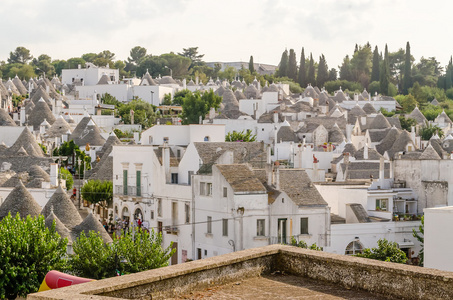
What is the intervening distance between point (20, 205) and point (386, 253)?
1518 centimetres

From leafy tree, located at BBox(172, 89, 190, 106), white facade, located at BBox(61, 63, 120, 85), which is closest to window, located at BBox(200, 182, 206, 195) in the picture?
leafy tree, located at BBox(172, 89, 190, 106)

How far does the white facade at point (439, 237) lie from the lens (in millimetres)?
22219

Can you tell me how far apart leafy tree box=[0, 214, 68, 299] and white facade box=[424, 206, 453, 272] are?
Answer: 430 inches

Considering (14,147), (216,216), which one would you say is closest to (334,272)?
(216,216)

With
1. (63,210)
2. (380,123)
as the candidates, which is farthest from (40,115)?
(63,210)

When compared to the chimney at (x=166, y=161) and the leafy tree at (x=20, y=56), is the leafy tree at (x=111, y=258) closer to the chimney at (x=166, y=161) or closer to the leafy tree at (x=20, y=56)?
the chimney at (x=166, y=161)

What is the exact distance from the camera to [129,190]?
44906mm

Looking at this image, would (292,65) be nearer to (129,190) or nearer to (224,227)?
(129,190)

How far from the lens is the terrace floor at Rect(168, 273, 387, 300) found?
907 centimetres

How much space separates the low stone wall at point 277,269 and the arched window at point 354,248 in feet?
93.7

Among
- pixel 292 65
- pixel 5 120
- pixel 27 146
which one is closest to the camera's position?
pixel 27 146

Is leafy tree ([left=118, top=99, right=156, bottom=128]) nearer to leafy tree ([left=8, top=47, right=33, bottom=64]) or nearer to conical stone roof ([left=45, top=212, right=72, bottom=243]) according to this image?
conical stone roof ([left=45, top=212, right=72, bottom=243])

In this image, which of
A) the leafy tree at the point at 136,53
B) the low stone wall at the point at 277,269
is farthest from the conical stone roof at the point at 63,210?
the leafy tree at the point at 136,53

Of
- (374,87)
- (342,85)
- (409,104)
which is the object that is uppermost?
(342,85)
